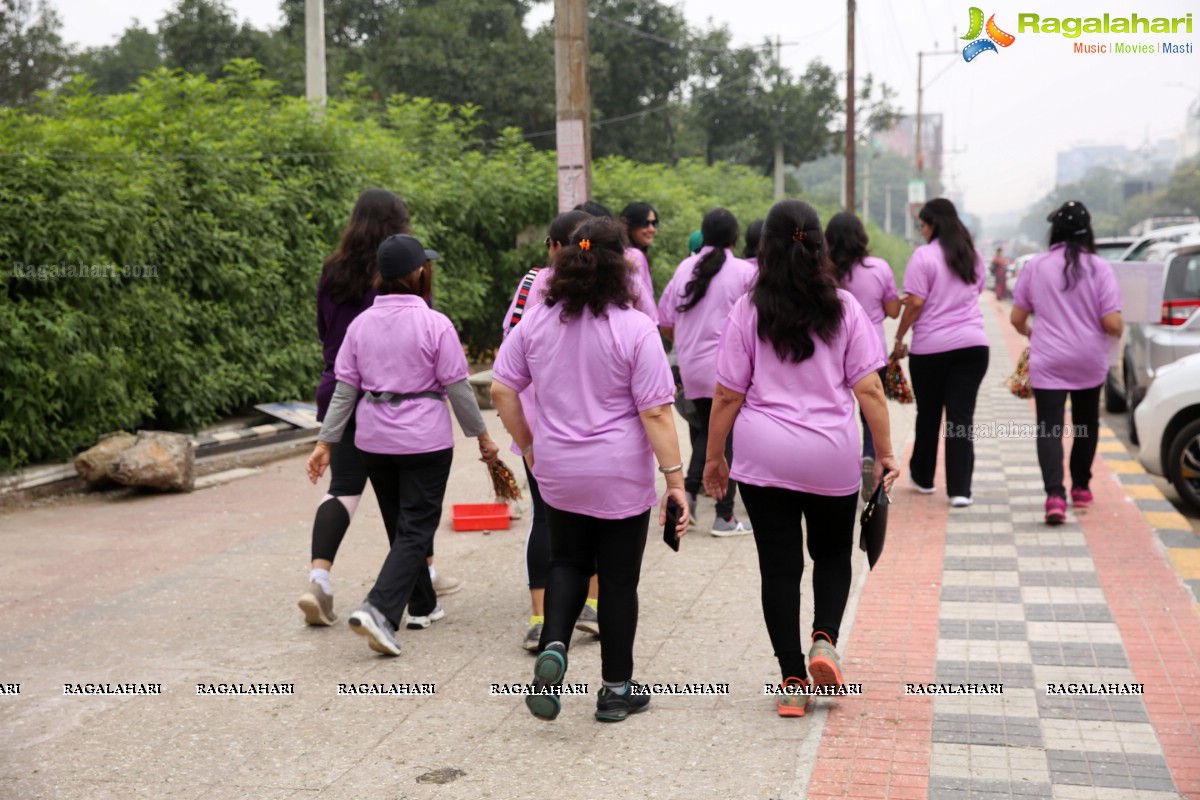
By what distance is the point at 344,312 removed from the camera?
5.88 m

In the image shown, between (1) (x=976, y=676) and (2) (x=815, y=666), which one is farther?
(1) (x=976, y=676)

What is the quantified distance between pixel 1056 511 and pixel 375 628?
422cm

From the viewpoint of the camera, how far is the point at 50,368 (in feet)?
28.3

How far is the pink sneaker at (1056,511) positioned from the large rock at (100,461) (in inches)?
232

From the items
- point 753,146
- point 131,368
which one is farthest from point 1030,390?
point 753,146

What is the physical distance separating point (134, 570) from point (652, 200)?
14697mm

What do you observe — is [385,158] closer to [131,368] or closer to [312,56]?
[312,56]

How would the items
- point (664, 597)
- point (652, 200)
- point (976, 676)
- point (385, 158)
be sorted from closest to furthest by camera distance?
point (976, 676) → point (664, 597) → point (385, 158) → point (652, 200)

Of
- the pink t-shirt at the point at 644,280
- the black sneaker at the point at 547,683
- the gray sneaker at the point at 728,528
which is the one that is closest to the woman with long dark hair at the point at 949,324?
the gray sneaker at the point at 728,528

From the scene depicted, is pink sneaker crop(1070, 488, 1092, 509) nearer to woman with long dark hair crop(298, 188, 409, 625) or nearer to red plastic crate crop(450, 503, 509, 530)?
red plastic crate crop(450, 503, 509, 530)

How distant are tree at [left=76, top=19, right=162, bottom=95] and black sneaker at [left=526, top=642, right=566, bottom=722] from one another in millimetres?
40796

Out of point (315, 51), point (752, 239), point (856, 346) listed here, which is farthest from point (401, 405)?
point (315, 51)

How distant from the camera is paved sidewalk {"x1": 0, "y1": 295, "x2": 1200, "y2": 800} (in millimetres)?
4129

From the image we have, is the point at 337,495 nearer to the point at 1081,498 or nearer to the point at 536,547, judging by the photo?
the point at 536,547
